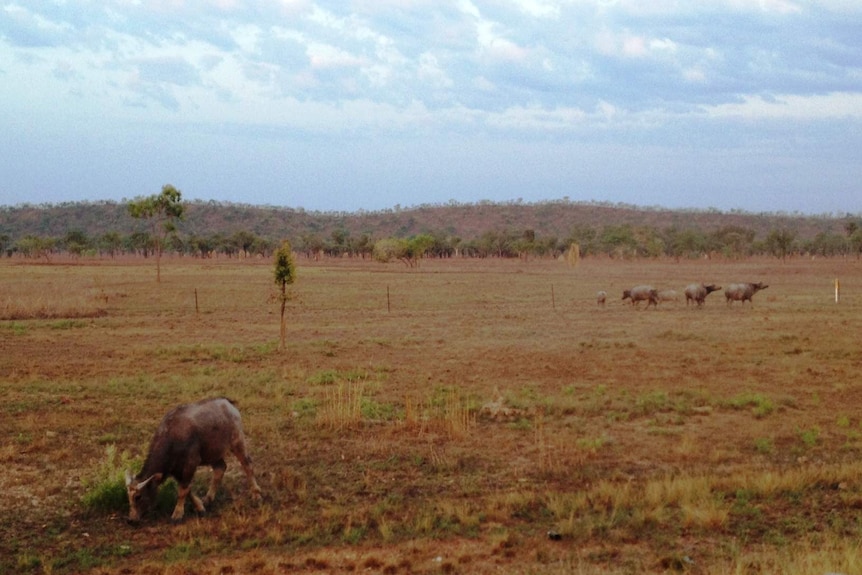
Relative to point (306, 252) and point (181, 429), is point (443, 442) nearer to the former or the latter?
point (181, 429)

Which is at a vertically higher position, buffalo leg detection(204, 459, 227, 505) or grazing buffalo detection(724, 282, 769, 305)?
grazing buffalo detection(724, 282, 769, 305)

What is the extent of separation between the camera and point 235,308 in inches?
1507

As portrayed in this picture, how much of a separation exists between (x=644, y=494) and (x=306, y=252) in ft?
375

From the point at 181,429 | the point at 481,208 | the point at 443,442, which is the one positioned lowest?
the point at 443,442

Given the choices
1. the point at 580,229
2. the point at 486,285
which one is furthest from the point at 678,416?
the point at 580,229

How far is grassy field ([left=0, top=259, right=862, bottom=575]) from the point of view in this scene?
336 inches

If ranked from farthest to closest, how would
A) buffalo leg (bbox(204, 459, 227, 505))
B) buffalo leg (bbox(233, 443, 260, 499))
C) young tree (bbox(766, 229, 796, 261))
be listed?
young tree (bbox(766, 229, 796, 261)) → buffalo leg (bbox(233, 443, 260, 499)) → buffalo leg (bbox(204, 459, 227, 505))

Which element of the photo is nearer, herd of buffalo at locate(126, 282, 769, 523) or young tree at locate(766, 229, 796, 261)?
herd of buffalo at locate(126, 282, 769, 523)

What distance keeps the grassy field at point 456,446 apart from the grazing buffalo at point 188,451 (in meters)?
0.29

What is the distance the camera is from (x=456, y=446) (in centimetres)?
1316

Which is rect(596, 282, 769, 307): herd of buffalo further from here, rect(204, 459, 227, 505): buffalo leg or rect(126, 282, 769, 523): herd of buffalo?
rect(204, 459, 227, 505): buffalo leg

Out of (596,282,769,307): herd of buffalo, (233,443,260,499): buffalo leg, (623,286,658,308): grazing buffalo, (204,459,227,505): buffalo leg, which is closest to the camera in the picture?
(204,459,227,505): buffalo leg

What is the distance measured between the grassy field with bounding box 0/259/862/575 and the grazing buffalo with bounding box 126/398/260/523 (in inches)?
11.6

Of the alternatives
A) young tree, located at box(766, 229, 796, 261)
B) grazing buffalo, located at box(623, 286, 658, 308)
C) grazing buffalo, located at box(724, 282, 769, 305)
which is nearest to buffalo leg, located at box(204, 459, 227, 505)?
grazing buffalo, located at box(623, 286, 658, 308)
